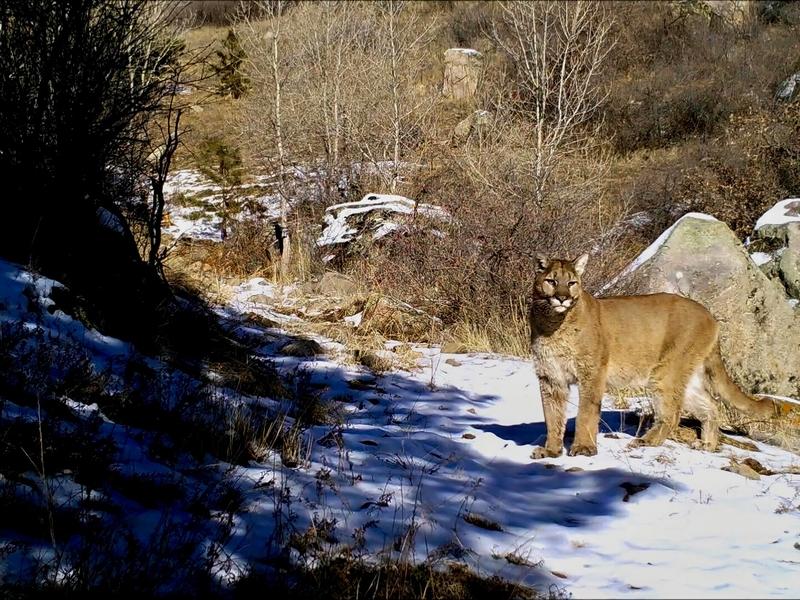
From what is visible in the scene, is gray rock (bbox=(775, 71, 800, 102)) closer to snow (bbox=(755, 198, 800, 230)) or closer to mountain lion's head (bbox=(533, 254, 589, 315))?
snow (bbox=(755, 198, 800, 230))

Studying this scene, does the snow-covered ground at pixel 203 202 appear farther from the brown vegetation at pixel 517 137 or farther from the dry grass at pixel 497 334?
the dry grass at pixel 497 334

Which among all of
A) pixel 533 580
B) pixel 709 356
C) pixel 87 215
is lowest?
pixel 533 580

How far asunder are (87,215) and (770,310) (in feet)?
23.7

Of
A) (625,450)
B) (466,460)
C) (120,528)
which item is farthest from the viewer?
(625,450)

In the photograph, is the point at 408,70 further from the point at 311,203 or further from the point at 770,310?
the point at 770,310

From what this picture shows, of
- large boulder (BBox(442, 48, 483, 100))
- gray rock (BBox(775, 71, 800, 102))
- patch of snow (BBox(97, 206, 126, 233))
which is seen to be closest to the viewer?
patch of snow (BBox(97, 206, 126, 233))

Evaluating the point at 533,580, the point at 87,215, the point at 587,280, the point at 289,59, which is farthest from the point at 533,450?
the point at 289,59

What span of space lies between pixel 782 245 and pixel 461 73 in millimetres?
17332

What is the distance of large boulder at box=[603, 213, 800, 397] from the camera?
8844mm

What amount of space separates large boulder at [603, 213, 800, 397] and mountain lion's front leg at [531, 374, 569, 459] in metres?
3.59

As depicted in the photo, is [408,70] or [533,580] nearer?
[533,580]

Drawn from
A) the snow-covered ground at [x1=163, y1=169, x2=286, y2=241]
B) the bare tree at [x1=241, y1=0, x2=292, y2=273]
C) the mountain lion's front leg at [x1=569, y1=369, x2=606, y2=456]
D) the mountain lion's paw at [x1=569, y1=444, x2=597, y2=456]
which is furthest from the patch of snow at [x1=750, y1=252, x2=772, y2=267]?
the snow-covered ground at [x1=163, y1=169, x2=286, y2=241]

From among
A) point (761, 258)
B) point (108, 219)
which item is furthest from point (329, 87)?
point (108, 219)

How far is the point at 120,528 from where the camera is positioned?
349cm
